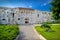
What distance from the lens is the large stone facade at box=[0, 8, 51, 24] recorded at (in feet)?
109

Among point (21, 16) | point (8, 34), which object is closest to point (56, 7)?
point (21, 16)

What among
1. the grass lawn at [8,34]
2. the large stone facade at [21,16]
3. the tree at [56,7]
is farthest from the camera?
the large stone facade at [21,16]

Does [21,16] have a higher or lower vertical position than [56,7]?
lower

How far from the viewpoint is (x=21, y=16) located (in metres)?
33.5

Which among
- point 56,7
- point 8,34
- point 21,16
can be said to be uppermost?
point 56,7

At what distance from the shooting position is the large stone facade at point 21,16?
33.1m

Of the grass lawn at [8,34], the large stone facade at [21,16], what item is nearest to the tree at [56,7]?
the grass lawn at [8,34]

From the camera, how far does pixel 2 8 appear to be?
32906mm

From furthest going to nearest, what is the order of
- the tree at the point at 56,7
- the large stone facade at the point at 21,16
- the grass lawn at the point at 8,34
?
1. the large stone facade at the point at 21,16
2. the tree at the point at 56,7
3. the grass lawn at the point at 8,34

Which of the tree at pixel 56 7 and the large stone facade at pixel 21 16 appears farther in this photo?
the large stone facade at pixel 21 16

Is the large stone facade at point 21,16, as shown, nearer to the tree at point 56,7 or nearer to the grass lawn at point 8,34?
the tree at point 56,7

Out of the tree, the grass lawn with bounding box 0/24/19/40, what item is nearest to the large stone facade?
the tree

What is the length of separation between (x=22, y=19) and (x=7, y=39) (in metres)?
21.9

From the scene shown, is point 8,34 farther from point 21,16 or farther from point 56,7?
point 21,16
